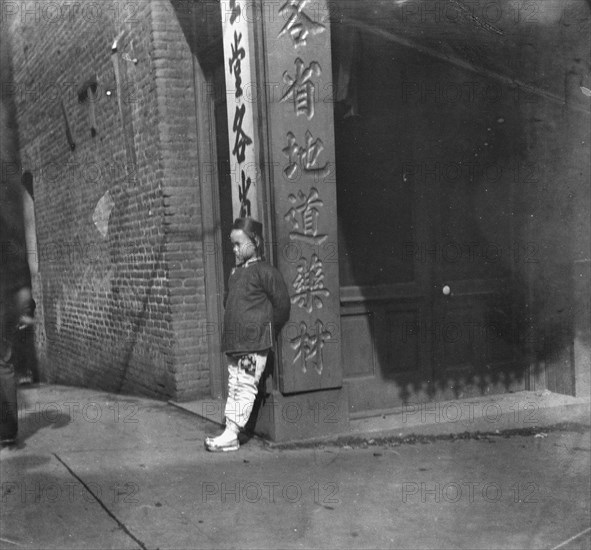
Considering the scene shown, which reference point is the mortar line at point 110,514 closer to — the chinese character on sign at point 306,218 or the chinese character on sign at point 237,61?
the chinese character on sign at point 306,218

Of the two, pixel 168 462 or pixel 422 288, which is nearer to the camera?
pixel 168 462

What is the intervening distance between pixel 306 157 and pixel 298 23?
1.04 metres

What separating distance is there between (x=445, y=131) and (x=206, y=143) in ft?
7.84

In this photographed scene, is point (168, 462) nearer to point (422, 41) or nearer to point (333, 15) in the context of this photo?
point (333, 15)

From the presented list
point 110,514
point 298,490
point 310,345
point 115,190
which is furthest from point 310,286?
point 115,190

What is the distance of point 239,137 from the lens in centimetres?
650

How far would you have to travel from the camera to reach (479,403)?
7.62 meters

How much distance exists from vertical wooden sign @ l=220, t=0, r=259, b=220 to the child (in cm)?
31

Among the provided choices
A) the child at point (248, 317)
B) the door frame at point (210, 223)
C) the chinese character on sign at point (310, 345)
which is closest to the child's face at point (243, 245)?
the child at point (248, 317)

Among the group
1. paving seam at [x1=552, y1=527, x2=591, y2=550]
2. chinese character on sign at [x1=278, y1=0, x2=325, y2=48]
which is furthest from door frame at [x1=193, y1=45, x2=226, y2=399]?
paving seam at [x1=552, y1=527, x2=591, y2=550]

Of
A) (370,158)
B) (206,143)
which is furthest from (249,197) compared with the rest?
(206,143)

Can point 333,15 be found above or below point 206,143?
above

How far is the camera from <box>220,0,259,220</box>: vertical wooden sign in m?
6.27

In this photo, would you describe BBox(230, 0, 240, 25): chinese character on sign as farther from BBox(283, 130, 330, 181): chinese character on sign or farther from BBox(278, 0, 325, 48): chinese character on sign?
BBox(283, 130, 330, 181): chinese character on sign
